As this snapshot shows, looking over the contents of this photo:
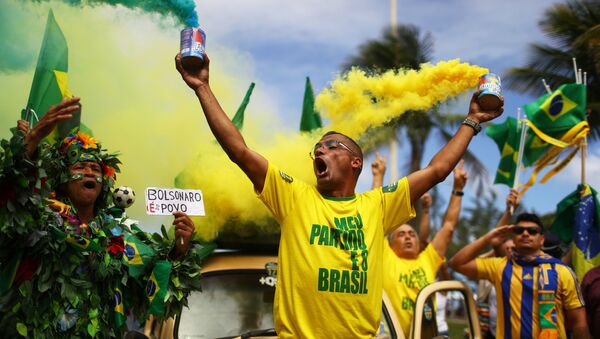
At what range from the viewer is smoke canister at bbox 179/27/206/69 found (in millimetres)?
3109

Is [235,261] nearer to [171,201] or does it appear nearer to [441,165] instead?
[171,201]

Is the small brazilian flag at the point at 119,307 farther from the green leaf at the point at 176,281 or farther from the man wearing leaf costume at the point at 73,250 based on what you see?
the green leaf at the point at 176,281

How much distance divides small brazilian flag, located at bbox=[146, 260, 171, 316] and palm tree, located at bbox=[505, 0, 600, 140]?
36.1 ft

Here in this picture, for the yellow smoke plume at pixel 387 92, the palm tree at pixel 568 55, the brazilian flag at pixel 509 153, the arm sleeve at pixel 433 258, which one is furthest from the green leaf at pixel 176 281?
the palm tree at pixel 568 55

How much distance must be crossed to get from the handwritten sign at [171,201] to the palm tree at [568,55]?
10.9 metres

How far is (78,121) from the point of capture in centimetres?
499

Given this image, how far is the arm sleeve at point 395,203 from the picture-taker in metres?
3.46

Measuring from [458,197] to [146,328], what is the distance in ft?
10.00

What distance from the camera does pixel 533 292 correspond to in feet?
16.5

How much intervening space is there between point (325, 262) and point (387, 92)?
72.1 inches

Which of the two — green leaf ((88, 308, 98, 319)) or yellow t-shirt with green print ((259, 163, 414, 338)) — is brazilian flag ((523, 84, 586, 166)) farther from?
green leaf ((88, 308, 98, 319))

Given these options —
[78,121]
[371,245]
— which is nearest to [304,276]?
[371,245]

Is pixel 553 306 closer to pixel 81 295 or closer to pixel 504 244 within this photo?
pixel 504 244

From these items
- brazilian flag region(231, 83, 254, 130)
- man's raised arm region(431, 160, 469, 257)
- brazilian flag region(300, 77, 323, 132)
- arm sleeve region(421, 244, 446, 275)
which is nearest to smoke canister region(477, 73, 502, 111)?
brazilian flag region(300, 77, 323, 132)
